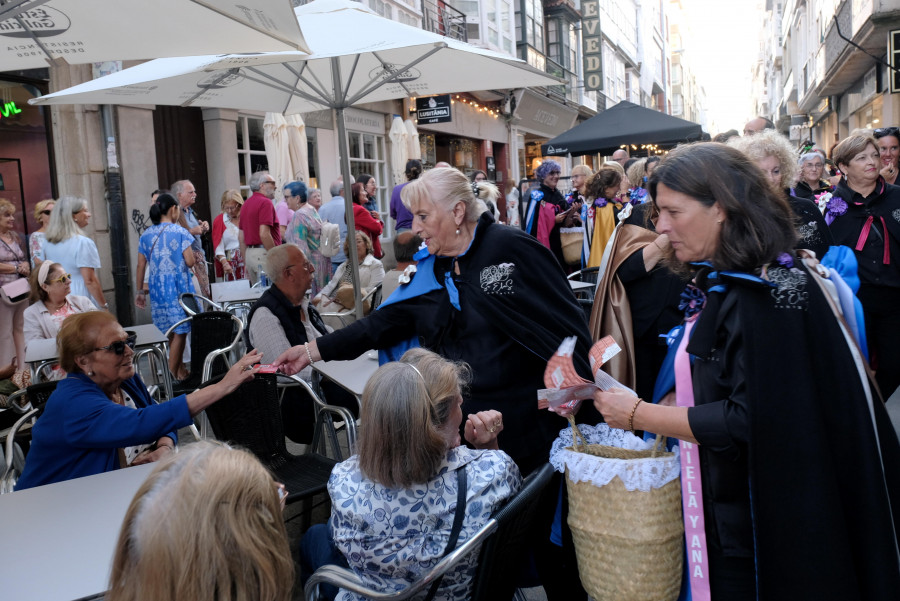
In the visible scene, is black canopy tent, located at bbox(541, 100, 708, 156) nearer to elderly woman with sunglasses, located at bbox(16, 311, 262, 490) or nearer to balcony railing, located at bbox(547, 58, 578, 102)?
elderly woman with sunglasses, located at bbox(16, 311, 262, 490)

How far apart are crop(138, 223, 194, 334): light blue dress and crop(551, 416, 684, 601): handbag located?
575 cm

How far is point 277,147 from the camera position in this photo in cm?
1089

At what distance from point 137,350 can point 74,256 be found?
6.08 ft

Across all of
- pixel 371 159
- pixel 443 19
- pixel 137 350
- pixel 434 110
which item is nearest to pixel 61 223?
pixel 137 350

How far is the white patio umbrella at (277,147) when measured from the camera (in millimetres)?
10750

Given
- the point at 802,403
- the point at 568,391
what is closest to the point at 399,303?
the point at 568,391

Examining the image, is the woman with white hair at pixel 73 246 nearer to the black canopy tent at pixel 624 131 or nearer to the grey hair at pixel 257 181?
the grey hair at pixel 257 181

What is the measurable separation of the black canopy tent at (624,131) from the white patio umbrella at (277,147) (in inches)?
167

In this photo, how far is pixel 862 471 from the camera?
1.85 m

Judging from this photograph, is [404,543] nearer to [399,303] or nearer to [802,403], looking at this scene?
[802,403]

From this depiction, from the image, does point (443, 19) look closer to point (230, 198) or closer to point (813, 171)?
point (230, 198)

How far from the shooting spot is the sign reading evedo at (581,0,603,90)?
114 ft

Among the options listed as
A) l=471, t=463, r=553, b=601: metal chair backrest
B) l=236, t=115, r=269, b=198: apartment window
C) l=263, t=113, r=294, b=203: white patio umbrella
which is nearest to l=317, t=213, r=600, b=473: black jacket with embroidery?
l=471, t=463, r=553, b=601: metal chair backrest

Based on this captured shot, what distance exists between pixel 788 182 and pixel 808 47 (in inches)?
1257
